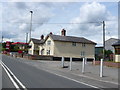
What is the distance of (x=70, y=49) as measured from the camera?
63.5m

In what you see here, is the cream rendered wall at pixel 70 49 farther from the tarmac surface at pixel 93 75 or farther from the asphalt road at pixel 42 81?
the asphalt road at pixel 42 81

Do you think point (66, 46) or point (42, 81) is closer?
point (42, 81)

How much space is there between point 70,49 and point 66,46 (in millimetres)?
1661

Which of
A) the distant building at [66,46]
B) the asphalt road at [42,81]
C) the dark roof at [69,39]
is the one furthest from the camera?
the dark roof at [69,39]

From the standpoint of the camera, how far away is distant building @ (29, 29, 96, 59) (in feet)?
200

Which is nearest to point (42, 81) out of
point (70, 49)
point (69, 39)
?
point (70, 49)

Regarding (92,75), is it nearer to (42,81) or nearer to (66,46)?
(42,81)

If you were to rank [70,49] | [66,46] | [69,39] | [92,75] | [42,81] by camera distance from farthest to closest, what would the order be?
[69,39], [70,49], [66,46], [92,75], [42,81]

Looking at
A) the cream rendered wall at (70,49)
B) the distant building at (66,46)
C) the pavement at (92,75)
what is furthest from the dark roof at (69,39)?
the pavement at (92,75)

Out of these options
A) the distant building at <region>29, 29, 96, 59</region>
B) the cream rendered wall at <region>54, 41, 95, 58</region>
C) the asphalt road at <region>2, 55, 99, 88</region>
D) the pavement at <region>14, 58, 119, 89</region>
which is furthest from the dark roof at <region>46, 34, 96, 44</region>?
the asphalt road at <region>2, 55, 99, 88</region>

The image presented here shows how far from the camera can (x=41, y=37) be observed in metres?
84.4

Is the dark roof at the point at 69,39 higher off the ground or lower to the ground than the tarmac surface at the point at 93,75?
higher

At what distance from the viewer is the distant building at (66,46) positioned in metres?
61.1

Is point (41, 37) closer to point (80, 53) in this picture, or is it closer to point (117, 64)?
point (80, 53)
